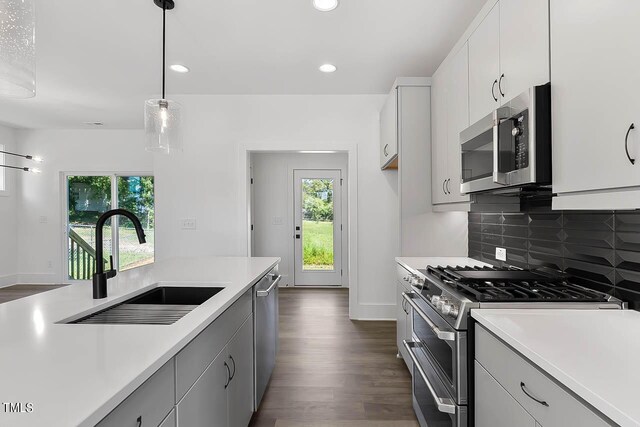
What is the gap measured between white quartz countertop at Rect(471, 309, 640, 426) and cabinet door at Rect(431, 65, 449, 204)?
4.80 feet

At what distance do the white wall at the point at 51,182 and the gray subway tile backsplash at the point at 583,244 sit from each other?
5.58m

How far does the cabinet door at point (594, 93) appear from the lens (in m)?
0.95

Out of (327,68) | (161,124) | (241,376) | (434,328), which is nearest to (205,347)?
(241,376)

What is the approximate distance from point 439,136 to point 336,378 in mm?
2041

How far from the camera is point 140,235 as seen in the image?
1431 millimetres

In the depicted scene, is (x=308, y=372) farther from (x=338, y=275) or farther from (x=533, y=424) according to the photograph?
(x=338, y=275)

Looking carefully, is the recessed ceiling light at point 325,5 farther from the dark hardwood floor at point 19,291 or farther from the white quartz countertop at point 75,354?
the dark hardwood floor at point 19,291

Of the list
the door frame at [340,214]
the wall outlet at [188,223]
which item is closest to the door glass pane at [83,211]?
the wall outlet at [188,223]

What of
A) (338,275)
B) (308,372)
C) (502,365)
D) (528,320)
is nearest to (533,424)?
(502,365)

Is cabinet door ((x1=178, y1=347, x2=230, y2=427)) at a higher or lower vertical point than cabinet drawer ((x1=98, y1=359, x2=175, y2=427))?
lower

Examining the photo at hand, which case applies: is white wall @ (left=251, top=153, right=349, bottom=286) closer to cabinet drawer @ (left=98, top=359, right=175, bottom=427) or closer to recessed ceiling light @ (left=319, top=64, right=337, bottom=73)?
recessed ceiling light @ (left=319, top=64, right=337, bottom=73)

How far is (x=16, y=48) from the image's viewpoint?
131 centimetres

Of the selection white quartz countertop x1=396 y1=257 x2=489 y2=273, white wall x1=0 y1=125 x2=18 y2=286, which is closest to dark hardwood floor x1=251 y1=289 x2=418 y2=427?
white quartz countertop x1=396 y1=257 x2=489 y2=273

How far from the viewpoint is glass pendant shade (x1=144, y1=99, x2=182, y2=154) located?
2.29m
